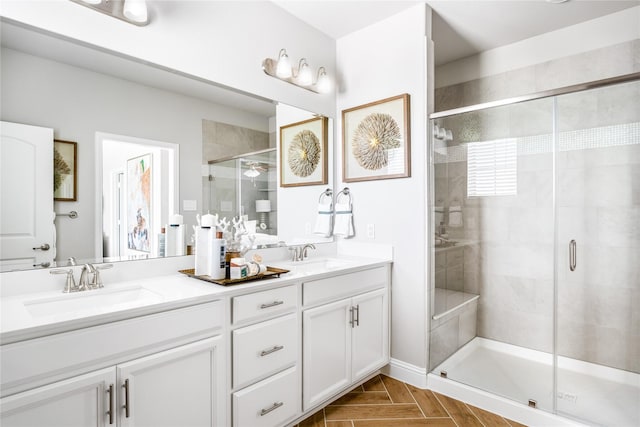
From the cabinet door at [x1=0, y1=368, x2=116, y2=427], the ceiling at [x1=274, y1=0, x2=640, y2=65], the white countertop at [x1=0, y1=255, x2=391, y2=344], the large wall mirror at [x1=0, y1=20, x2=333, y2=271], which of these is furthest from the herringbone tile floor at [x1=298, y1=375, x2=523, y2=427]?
the ceiling at [x1=274, y1=0, x2=640, y2=65]

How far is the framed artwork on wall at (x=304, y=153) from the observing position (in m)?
2.56

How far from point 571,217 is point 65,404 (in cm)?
253

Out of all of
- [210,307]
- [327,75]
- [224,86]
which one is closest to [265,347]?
[210,307]

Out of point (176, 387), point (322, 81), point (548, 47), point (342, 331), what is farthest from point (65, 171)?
point (548, 47)

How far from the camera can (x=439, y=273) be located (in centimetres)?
242

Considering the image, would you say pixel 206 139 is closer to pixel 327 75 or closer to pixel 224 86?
pixel 224 86

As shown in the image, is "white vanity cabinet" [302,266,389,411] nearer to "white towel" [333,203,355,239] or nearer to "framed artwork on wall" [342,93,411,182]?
"white towel" [333,203,355,239]

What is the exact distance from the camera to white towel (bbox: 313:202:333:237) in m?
2.71


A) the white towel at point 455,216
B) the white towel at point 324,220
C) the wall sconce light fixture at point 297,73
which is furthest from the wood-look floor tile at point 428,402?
the wall sconce light fixture at point 297,73

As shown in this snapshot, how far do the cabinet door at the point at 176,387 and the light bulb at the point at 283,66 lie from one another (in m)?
1.74

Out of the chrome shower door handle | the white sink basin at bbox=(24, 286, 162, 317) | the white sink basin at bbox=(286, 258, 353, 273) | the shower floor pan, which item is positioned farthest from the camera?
the white sink basin at bbox=(286, 258, 353, 273)

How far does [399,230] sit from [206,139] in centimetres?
143

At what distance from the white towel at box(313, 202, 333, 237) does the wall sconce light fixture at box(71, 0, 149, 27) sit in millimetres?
1655

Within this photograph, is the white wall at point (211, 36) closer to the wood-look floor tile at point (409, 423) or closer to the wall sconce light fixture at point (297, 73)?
the wall sconce light fixture at point (297, 73)
